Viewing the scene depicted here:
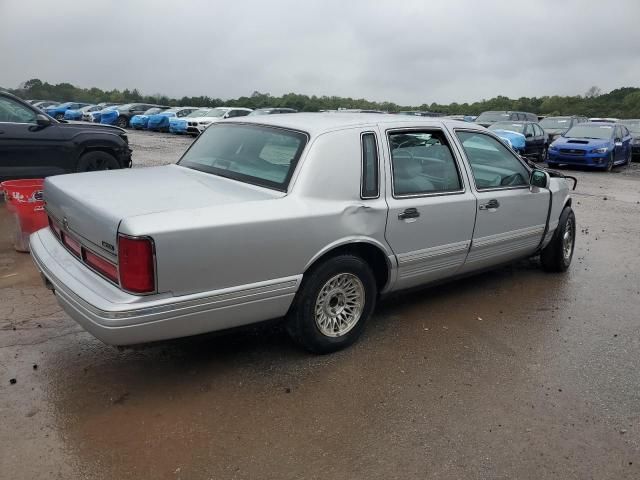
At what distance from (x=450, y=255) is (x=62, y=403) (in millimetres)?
2926

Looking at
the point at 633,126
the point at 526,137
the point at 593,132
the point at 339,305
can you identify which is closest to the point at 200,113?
the point at 526,137

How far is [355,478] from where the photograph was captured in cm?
268

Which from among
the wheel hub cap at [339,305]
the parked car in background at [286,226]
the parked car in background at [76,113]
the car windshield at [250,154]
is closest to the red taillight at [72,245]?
the parked car in background at [286,226]

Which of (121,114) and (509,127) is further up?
(509,127)

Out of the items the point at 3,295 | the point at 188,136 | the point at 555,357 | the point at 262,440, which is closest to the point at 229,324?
the point at 262,440

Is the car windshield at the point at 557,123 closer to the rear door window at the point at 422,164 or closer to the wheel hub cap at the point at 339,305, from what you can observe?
the rear door window at the point at 422,164

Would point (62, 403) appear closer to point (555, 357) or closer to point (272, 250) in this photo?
point (272, 250)

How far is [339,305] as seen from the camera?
391 centimetres

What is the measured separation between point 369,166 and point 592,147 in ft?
47.4

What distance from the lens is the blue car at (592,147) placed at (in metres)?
16.1

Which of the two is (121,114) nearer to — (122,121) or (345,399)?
(122,121)

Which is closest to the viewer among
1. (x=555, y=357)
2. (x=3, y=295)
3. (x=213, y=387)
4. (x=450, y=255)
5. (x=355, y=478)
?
(x=355, y=478)

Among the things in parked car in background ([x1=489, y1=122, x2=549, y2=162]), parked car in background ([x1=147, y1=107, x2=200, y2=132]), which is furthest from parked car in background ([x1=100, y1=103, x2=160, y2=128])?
parked car in background ([x1=489, y1=122, x2=549, y2=162])

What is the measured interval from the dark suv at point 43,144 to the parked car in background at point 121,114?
2371 cm
